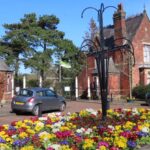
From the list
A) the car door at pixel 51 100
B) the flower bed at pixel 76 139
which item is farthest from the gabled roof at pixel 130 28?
the flower bed at pixel 76 139

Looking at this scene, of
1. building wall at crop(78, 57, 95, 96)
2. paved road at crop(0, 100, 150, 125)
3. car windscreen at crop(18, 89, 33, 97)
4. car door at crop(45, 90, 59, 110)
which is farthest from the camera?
building wall at crop(78, 57, 95, 96)

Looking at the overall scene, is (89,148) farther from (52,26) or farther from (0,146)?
(52,26)

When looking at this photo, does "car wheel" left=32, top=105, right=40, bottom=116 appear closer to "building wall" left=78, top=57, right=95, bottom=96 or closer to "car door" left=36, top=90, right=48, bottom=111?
"car door" left=36, top=90, right=48, bottom=111

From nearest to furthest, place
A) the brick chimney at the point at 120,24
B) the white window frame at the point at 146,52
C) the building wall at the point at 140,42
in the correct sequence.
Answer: the brick chimney at the point at 120,24 < the building wall at the point at 140,42 < the white window frame at the point at 146,52

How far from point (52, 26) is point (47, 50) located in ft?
14.7

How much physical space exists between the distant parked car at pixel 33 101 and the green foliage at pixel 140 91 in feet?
55.3

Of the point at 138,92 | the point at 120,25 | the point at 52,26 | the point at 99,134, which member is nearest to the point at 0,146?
the point at 99,134

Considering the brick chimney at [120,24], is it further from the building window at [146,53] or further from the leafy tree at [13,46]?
the leafy tree at [13,46]

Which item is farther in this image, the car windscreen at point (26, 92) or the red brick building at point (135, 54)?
the red brick building at point (135, 54)

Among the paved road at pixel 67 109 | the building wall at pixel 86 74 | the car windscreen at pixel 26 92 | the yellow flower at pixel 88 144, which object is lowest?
the yellow flower at pixel 88 144

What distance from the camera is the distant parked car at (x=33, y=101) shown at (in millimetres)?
22625

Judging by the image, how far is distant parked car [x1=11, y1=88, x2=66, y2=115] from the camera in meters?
22.6

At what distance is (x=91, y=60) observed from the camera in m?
48.6

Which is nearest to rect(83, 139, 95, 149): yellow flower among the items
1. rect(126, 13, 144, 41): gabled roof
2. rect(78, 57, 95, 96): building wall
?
rect(126, 13, 144, 41): gabled roof
